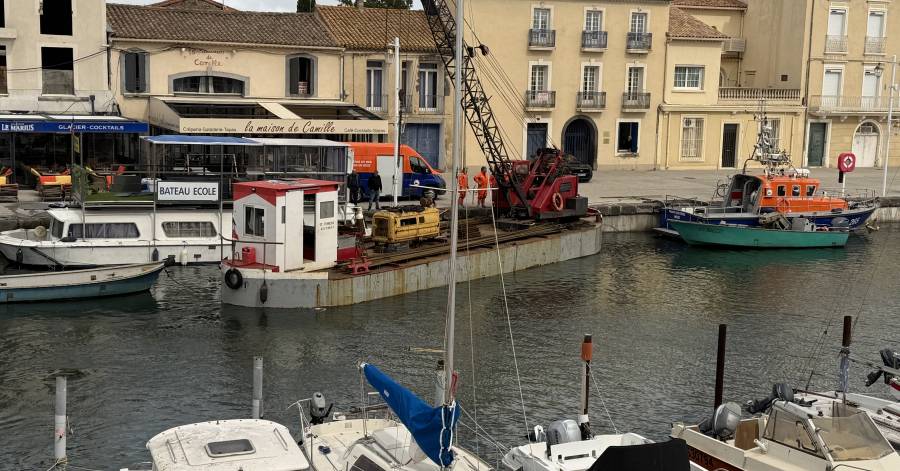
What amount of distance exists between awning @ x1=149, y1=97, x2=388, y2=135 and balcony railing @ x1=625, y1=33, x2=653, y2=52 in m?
14.7

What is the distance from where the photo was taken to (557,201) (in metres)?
36.3

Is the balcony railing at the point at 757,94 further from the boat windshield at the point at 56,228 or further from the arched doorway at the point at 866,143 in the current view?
the boat windshield at the point at 56,228

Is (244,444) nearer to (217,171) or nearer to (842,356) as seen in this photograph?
(842,356)

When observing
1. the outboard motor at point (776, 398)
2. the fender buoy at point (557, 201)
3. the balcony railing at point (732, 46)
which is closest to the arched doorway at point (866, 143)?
the balcony railing at point (732, 46)

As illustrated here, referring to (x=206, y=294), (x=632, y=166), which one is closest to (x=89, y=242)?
(x=206, y=294)

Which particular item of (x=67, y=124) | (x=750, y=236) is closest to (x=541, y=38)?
(x=750, y=236)

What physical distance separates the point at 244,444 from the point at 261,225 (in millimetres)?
14542

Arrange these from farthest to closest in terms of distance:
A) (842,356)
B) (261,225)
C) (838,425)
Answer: (261,225) < (842,356) < (838,425)

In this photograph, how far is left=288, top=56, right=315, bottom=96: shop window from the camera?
147 ft

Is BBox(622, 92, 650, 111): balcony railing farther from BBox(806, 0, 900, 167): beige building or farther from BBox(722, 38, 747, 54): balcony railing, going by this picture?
BBox(806, 0, 900, 167): beige building

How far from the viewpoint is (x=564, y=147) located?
51469 millimetres

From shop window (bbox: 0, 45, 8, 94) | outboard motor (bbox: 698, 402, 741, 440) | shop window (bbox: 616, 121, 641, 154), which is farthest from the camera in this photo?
shop window (bbox: 616, 121, 641, 154)

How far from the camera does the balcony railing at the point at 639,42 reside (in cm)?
5112

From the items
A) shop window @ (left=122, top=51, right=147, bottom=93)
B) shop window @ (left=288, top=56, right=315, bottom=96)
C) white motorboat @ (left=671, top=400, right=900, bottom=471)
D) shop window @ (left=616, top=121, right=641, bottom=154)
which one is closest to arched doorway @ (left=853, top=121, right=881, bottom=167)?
shop window @ (left=616, top=121, right=641, bottom=154)
